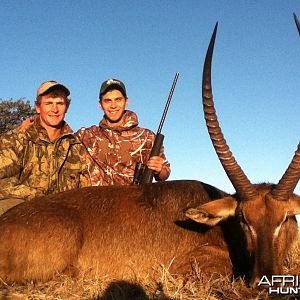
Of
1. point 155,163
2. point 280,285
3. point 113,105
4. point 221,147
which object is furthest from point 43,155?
point 280,285

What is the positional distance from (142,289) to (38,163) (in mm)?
3598

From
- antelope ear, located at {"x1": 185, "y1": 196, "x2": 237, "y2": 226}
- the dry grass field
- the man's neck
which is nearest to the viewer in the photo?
the dry grass field

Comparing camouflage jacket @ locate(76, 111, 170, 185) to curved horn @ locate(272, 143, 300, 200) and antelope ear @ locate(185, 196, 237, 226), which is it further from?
curved horn @ locate(272, 143, 300, 200)

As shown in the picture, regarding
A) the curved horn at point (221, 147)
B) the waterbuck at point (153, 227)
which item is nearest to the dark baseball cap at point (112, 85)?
the waterbuck at point (153, 227)

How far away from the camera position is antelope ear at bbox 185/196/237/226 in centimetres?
578

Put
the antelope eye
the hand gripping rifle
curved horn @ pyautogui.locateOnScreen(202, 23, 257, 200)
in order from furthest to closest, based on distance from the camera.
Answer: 1. the hand gripping rifle
2. the antelope eye
3. curved horn @ pyautogui.locateOnScreen(202, 23, 257, 200)

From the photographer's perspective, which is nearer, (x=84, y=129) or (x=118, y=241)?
(x=118, y=241)

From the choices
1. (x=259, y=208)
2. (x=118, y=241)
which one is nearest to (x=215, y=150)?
(x=259, y=208)

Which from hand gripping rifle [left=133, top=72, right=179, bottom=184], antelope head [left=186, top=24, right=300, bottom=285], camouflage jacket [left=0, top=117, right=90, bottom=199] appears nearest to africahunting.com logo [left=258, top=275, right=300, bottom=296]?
antelope head [left=186, top=24, right=300, bottom=285]

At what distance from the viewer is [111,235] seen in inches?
248

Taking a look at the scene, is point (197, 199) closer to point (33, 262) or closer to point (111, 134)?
point (33, 262)

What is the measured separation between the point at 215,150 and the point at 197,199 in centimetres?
107

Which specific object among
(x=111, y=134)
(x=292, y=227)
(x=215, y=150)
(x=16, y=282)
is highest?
(x=111, y=134)

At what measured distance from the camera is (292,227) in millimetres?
5758
